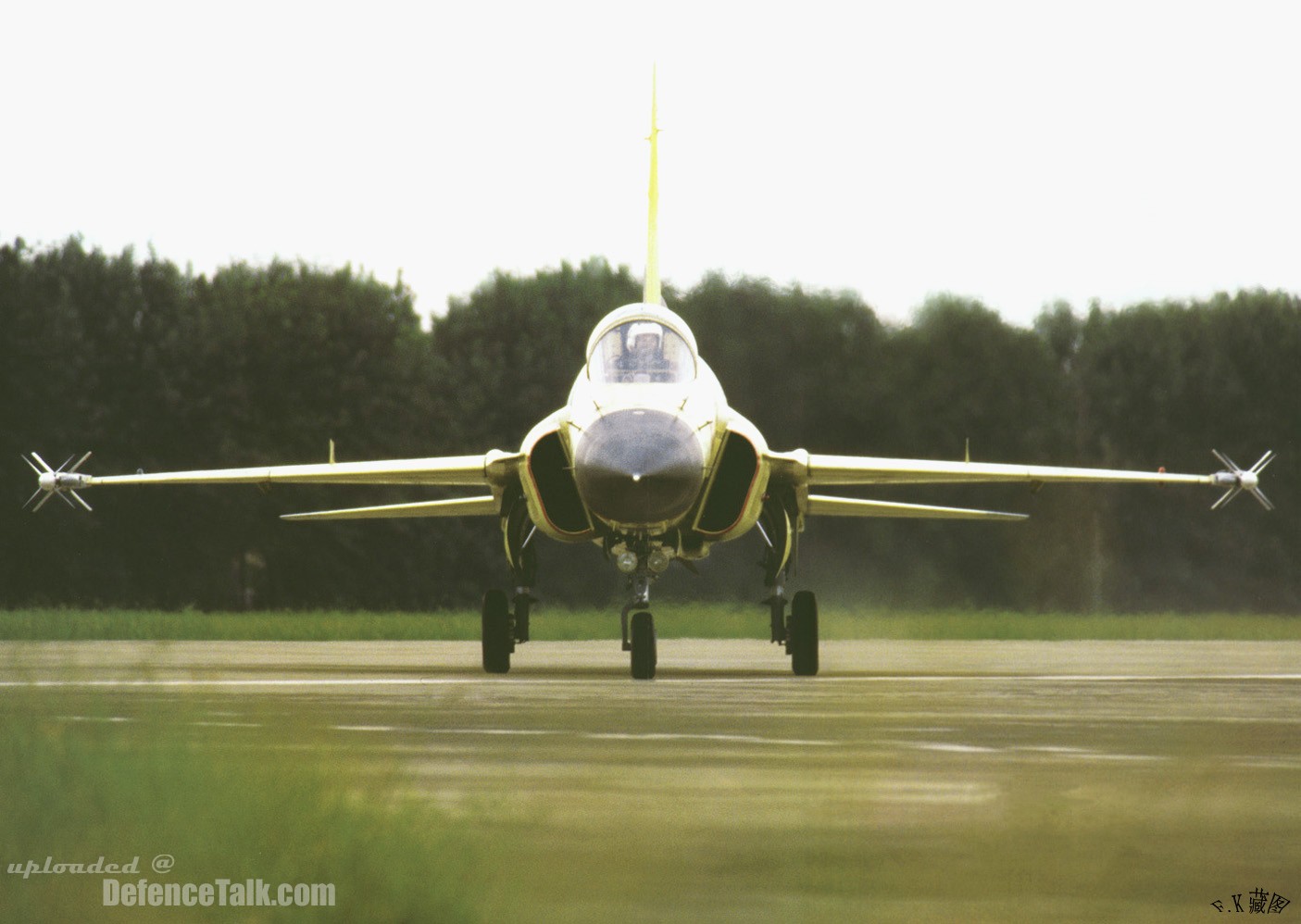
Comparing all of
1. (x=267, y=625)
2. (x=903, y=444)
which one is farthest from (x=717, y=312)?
(x=267, y=625)

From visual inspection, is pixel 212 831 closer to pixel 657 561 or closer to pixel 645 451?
pixel 645 451

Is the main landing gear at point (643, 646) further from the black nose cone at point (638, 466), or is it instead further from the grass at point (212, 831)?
the grass at point (212, 831)

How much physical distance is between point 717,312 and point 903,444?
13.0 feet

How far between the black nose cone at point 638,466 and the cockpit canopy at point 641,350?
0.83 m

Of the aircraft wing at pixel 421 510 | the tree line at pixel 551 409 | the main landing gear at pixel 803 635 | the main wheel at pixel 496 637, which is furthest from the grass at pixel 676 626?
the main wheel at pixel 496 637

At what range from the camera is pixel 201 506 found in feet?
158

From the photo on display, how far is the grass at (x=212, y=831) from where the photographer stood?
5.64m

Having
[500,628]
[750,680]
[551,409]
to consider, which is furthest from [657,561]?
[551,409]

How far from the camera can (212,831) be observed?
21.0 ft

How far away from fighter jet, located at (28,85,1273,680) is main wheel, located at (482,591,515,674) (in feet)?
0.04

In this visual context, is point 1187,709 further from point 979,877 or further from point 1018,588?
point 1018,588

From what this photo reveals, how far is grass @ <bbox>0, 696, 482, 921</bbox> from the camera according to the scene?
222 inches

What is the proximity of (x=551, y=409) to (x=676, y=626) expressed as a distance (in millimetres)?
24838

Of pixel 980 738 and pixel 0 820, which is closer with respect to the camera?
pixel 0 820
